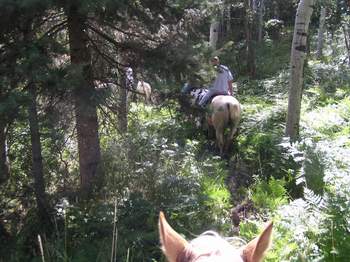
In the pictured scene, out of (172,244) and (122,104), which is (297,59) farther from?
(172,244)

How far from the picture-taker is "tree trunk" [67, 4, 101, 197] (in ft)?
19.4

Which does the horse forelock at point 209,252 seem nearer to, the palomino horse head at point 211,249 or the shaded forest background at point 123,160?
the palomino horse head at point 211,249

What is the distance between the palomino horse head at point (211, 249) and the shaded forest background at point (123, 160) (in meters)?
2.44

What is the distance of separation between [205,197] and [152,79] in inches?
73.5

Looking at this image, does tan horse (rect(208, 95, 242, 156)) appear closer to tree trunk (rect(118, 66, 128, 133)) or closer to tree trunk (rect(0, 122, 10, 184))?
tree trunk (rect(118, 66, 128, 133))

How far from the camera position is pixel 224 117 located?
961 centimetres

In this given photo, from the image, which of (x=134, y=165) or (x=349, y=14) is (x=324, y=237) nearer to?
(x=134, y=165)

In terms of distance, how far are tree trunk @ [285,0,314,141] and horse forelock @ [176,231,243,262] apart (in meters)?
7.08

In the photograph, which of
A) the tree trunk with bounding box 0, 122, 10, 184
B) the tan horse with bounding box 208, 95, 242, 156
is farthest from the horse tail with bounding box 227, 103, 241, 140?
the tree trunk with bounding box 0, 122, 10, 184

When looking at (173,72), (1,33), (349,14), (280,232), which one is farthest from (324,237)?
(349,14)

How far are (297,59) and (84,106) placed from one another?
184 inches

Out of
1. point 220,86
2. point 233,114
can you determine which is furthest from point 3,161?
point 220,86

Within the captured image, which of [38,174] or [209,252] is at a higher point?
[209,252]

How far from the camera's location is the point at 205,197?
648 cm
